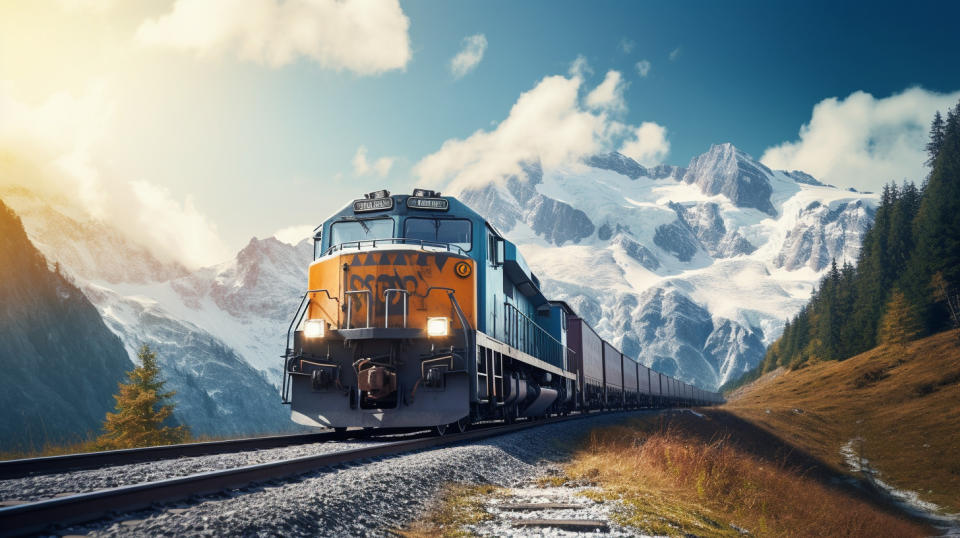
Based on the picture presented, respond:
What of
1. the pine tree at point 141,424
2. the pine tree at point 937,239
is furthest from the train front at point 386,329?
the pine tree at point 937,239

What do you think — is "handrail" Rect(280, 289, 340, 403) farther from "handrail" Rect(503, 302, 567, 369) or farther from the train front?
"handrail" Rect(503, 302, 567, 369)

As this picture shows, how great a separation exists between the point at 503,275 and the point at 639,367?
102 feet

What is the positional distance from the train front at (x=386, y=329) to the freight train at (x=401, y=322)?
0.02m

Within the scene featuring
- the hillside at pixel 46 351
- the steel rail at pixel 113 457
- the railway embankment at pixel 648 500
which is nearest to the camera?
the railway embankment at pixel 648 500

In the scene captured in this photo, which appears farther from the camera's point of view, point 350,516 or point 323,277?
point 323,277

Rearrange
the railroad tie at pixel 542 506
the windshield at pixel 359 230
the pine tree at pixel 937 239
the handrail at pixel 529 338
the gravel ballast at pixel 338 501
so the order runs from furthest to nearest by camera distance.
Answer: the pine tree at pixel 937 239 < the handrail at pixel 529 338 < the windshield at pixel 359 230 < the railroad tie at pixel 542 506 < the gravel ballast at pixel 338 501

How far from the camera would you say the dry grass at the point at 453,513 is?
17.4 ft

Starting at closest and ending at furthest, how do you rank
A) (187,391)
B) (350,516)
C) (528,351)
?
(350,516) → (528,351) → (187,391)

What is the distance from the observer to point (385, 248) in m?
12.0

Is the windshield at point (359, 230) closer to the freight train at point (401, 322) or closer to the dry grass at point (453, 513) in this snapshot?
the freight train at point (401, 322)

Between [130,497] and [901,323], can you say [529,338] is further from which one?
[901,323]

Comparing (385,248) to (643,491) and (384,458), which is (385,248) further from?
(643,491)

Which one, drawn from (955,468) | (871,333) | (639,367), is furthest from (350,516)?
(871,333)

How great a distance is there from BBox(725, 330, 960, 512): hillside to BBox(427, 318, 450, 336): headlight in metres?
26.3
